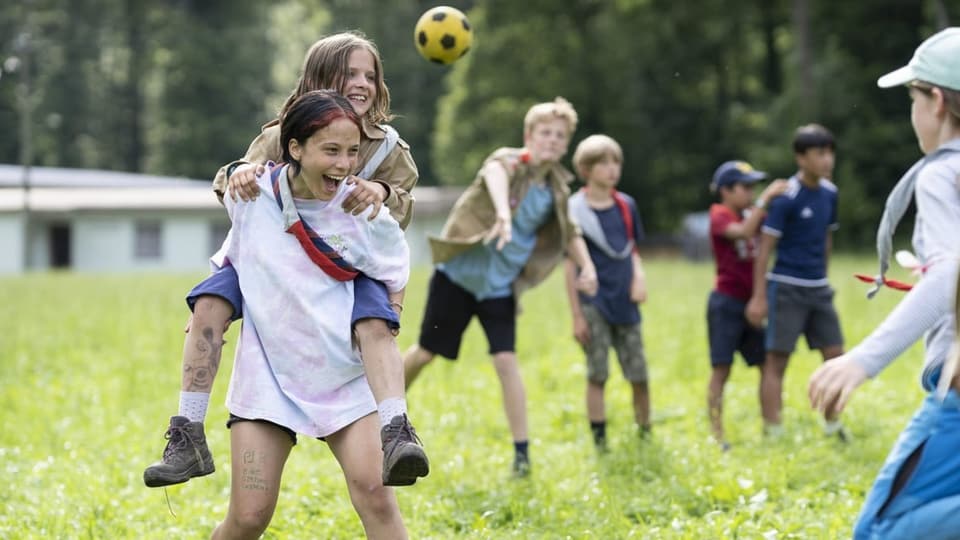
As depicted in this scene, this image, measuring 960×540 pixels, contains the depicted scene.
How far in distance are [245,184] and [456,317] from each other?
3.33 metres

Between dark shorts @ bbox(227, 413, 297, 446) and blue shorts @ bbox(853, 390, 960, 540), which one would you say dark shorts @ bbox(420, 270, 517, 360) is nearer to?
dark shorts @ bbox(227, 413, 297, 446)

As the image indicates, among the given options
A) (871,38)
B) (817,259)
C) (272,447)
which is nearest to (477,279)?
(817,259)

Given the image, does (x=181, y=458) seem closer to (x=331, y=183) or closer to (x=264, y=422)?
(x=264, y=422)

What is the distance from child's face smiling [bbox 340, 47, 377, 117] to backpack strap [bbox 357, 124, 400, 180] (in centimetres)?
12

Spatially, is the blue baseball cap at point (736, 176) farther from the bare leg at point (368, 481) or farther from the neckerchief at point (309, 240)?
the bare leg at point (368, 481)

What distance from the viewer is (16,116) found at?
63.8 m

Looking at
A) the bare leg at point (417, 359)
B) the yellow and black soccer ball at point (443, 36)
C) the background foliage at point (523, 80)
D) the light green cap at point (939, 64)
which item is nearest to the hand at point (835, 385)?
the light green cap at point (939, 64)

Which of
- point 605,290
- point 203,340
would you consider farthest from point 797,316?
point 203,340

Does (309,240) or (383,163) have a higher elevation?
(383,163)

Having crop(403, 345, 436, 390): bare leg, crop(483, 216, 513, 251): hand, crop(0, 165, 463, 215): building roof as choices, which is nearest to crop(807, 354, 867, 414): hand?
crop(483, 216, 513, 251): hand

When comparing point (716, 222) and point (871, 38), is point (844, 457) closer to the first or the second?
point (716, 222)

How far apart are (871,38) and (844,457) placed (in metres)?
37.8

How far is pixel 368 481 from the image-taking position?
A: 3.82 metres

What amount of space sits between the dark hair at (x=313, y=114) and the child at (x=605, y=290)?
3.76 m
